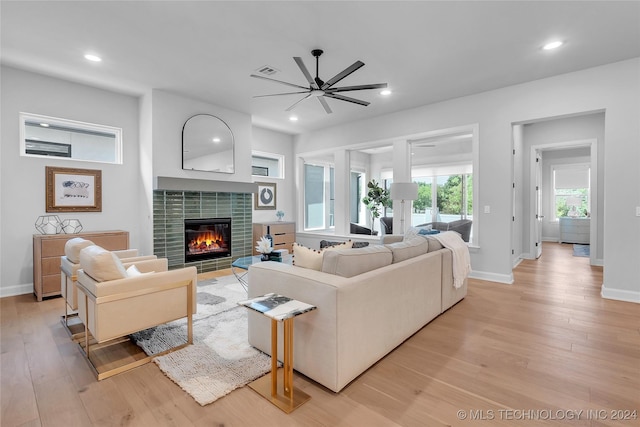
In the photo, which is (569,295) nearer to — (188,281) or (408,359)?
(408,359)

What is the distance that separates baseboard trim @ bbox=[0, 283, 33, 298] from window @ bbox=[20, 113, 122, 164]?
1793 mm

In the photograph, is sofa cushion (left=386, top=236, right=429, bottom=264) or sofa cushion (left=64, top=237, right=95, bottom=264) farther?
sofa cushion (left=64, top=237, right=95, bottom=264)

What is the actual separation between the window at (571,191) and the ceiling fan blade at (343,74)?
8807mm

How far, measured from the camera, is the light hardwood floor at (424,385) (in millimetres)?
1687

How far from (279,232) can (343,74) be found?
4.35 m

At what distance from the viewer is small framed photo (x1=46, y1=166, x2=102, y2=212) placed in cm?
420

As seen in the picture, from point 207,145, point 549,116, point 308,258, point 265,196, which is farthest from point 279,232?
point 549,116

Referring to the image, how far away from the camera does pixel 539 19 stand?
284 cm

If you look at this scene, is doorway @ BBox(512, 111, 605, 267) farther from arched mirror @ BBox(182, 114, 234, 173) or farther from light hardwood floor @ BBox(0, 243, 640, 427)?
arched mirror @ BBox(182, 114, 234, 173)

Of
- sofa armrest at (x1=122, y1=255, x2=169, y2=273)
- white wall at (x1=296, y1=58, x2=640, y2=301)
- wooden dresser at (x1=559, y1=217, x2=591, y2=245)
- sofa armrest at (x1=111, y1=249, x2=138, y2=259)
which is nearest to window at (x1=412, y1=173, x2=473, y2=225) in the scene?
white wall at (x1=296, y1=58, x2=640, y2=301)

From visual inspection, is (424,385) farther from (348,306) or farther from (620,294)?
(620,294)

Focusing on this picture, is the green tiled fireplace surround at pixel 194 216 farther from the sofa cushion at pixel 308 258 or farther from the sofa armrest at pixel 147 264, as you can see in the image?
the sofa cushion at pixel 308 258

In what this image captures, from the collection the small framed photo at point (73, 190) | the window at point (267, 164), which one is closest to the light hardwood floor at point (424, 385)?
the small framed photo at point (73, 190)

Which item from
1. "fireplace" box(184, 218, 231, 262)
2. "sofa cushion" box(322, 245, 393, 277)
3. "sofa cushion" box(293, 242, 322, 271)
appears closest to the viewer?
"sofa cushion" box(322, 245, 393, 277)
